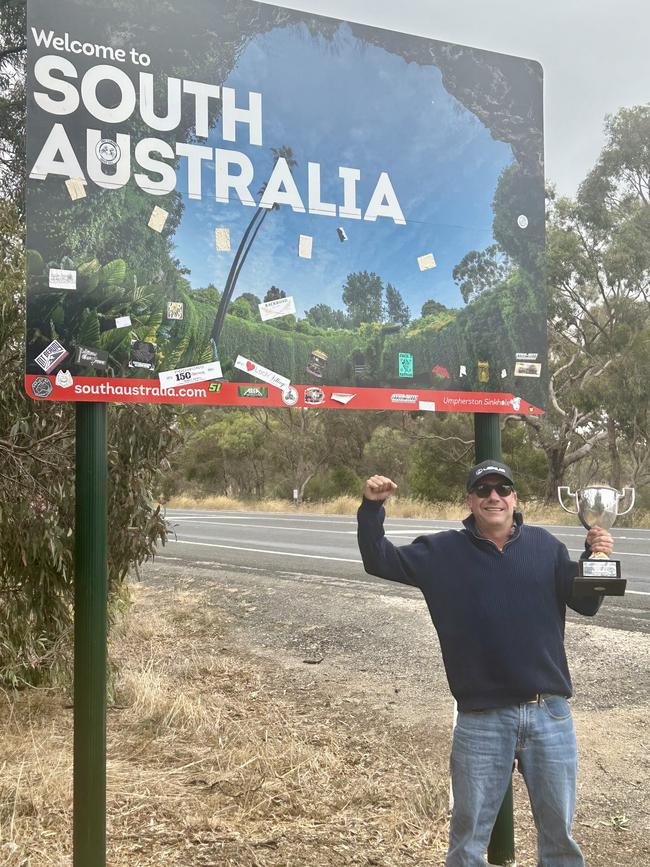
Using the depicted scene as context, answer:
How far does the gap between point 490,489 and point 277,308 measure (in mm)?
1173

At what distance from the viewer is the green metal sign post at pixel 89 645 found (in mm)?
3441

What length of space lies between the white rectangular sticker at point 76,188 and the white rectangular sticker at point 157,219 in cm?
27

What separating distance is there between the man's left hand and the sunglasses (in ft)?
1.05

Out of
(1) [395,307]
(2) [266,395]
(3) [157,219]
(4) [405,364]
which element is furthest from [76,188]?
(4) [405,364]

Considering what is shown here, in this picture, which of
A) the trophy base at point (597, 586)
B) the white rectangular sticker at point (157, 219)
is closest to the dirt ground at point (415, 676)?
the trophy base at point (597, 586)

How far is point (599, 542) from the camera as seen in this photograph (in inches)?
124

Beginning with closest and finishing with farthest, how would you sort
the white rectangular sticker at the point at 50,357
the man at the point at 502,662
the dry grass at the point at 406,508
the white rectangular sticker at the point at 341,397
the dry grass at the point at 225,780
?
1. the man at the point at 502,662
2. the white rectangular sticker at the point at 50,357
3. the white rectangular sticker at the point at 341,397
4. the dry grass at the point at 225,780
5. the dry grass at the point at 406,508

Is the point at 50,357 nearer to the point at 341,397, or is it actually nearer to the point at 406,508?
the point at 341,397

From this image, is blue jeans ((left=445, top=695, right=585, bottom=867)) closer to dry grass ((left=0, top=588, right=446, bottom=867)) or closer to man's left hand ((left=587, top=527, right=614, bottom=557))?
man's left hand ((left=587, top=527, right=614, bottom=557))

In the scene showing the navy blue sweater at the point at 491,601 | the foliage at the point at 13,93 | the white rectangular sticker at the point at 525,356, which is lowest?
the navy blue sweater at the point at 491,601

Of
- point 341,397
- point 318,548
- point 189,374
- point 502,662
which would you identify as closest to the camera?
point 502,662

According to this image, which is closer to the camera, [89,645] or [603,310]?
[89,645]

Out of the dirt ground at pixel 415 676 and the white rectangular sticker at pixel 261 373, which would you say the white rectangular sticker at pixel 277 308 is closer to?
the white rectangular sticker at pixel 261 373

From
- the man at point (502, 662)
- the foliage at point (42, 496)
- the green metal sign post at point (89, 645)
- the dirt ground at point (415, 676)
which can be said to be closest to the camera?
the man at point (502, 662)
